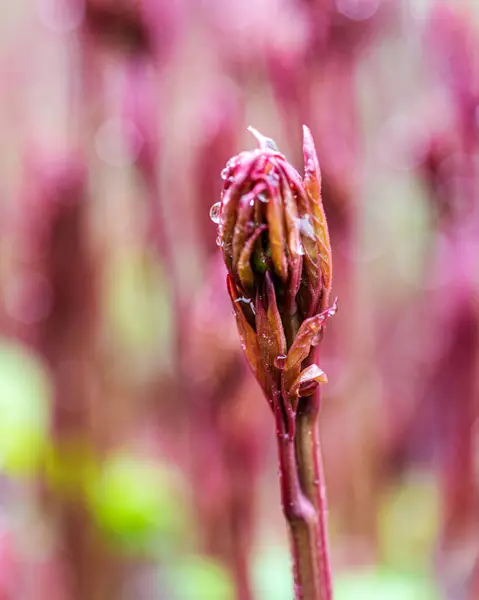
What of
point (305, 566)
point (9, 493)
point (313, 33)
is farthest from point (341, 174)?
point (9, 493)

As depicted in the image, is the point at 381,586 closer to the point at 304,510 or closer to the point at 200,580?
the point at 200,580

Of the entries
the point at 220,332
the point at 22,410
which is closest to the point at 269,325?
the point at 220,332

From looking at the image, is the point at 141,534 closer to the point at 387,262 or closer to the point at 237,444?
the point at 237,444

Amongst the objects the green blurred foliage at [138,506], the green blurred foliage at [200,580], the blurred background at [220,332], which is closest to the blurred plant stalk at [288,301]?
the blurred background at [220,332]

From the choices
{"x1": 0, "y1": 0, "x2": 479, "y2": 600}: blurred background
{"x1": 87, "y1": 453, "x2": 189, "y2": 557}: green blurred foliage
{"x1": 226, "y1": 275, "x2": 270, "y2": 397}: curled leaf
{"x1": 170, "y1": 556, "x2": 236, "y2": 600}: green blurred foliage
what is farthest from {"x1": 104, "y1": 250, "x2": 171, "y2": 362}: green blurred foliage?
{"x1": 226, "y1": 275, "x2": 270, "y2": 397}: curled leaf

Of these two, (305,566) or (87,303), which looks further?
(87,303)

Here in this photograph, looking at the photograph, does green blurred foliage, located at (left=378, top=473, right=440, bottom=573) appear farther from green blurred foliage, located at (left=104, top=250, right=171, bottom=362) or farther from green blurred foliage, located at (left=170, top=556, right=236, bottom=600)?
green blurred foliage, located at (left=104, top=250, right=171, bottom=362)

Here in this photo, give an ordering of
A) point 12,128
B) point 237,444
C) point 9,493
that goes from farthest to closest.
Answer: point 12,128 < point 9,493 < point 237,444

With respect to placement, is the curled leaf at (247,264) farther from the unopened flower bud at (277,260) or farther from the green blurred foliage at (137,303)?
the green blurred foliage at (137,303)
